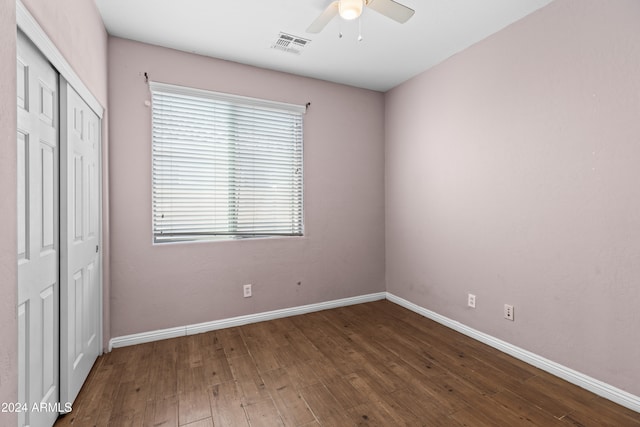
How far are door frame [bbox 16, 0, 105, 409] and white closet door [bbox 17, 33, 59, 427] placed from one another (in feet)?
0.13

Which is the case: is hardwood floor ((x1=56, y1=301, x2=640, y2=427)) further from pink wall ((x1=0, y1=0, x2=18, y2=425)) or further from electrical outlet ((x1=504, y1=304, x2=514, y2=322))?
pink wall ((x1=0, y1=0, x2=18, y2=425))

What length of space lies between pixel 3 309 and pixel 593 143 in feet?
10.4

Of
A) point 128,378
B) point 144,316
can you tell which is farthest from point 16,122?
point 144,316

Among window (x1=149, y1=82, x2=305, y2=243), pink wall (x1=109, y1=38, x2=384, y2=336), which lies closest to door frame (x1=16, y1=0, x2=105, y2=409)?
pink wall (x1=109, y1=38, x2=384, y2=336)

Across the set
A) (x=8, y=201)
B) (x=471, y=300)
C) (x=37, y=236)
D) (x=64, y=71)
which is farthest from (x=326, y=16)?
(x=471, y=300)

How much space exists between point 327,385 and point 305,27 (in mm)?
2774

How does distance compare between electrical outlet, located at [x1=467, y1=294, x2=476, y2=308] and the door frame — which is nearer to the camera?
the door frame

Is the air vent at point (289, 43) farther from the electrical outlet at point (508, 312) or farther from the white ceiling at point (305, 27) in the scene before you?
the electrical outlet at point (508, 312)

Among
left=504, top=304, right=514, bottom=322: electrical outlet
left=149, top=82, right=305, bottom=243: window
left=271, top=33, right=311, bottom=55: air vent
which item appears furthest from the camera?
left=149, top=82, right=305, bottom=243: window

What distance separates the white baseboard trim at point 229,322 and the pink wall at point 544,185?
91 cm

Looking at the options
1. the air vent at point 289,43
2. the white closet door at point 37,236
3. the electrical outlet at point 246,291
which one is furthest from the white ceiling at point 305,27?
the electrical outlet at point 246,291

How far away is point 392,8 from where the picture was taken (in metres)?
1.86

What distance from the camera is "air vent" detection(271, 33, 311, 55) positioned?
259cm

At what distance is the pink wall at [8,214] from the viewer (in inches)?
40.9
